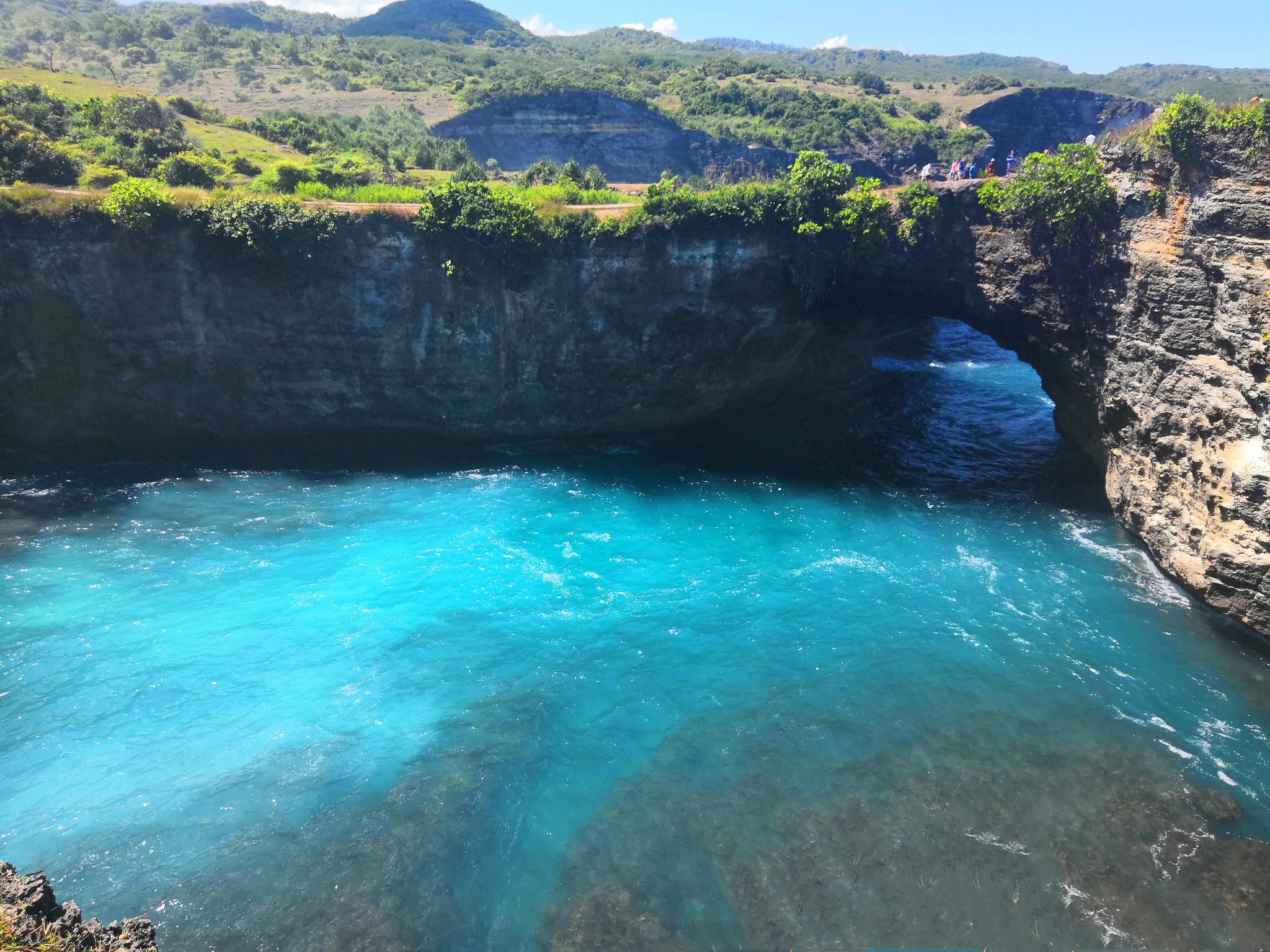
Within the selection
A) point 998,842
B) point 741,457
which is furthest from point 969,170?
point 998,842

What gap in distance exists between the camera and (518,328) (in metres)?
36.5

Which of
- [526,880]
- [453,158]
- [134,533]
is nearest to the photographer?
[526,880]

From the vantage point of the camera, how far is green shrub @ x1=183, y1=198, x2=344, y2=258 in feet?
108

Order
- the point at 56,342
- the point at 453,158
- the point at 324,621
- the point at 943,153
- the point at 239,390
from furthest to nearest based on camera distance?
the point at 943,153 → the point at 453,158 → the point at 239,390 → the point at 56,342 → the point at 324,621

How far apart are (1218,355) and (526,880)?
29.3 metres

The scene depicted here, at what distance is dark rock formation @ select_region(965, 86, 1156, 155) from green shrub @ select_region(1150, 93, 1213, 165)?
10268cm

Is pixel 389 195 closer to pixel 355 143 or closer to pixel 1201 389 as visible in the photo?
pixel 355 143

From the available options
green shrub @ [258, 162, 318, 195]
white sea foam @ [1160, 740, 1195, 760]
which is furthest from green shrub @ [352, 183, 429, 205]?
white sea foam @ [1160, 740, 1195, 760]

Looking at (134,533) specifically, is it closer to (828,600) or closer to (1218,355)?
(828,600)

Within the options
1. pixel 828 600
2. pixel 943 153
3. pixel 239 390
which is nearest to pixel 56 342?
pixel 239 390

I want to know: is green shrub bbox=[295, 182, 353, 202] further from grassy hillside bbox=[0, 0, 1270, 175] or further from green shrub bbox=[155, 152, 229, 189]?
grassy hillside bbox=[0, 0, 1270, 175]

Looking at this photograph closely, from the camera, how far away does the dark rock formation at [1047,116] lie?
111 metres

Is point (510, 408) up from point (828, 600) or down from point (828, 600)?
up

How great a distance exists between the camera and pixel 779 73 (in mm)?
128500
